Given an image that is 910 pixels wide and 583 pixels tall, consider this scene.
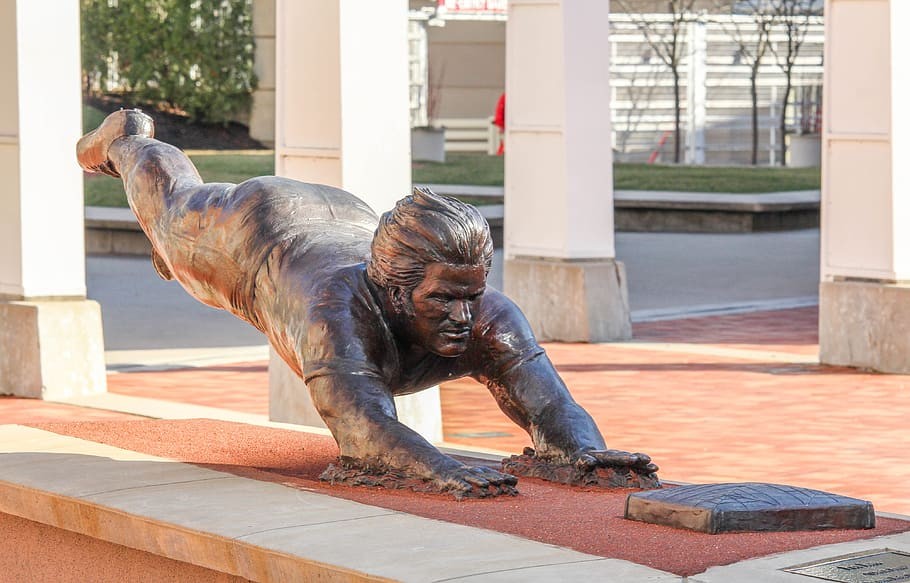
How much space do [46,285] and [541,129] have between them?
4334mm

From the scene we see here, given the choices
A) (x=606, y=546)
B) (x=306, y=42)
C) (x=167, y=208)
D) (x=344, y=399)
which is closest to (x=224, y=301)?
(x=167, y=208)

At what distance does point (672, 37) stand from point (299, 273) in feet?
Answer: 98.9

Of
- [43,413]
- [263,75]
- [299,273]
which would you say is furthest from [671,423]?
[263,75]

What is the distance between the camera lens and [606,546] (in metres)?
4.45

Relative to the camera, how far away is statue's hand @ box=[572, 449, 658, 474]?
531 cm

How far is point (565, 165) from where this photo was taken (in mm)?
12930

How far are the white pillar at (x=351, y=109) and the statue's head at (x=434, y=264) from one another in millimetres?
3359

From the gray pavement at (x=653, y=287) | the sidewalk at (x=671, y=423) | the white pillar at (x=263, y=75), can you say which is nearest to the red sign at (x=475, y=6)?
the white pillar at (x=263, y=75)

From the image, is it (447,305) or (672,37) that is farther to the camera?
(672,37)

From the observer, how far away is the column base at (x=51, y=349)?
10.1m

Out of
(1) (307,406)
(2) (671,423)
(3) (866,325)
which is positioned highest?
(3) (866,325)

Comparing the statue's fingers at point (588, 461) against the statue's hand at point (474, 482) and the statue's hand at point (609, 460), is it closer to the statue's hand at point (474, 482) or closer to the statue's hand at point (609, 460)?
the statue's hand at point (609, 460)

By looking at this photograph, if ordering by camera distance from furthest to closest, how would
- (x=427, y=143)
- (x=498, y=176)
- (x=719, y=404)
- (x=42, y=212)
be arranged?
(x=427, y=143) < (x=498, y=176) < (x=42, y=212) < (x=719, y=404)

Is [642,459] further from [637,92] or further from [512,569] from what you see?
[637,92]
